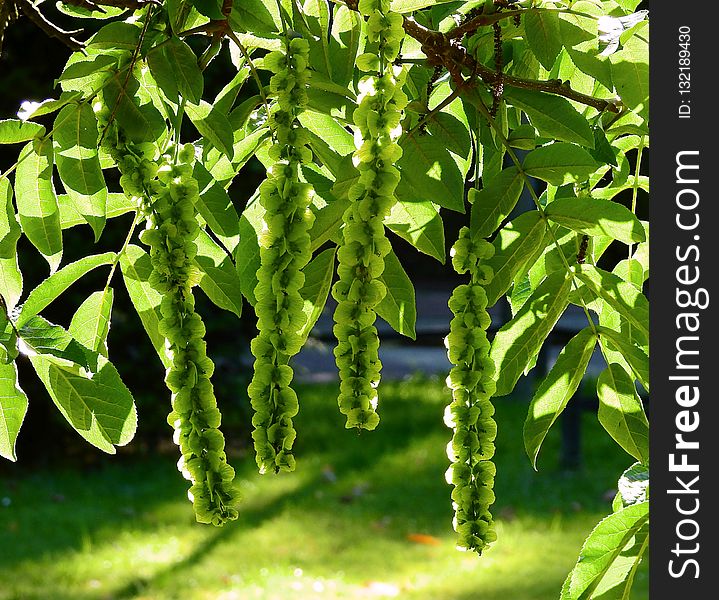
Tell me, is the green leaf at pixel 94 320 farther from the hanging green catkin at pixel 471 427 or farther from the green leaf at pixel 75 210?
the hanging green catkin at pixel 471 427

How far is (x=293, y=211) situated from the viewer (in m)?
0.65

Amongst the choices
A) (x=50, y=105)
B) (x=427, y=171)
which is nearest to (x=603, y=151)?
(x=427, y=171)

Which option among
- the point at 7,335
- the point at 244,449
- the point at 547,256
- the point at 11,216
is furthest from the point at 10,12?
the point at 244,449

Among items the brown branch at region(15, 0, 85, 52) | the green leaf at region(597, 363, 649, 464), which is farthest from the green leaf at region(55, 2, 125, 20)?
the green leaf at region(597, 363, 649, 464)

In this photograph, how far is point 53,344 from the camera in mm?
854

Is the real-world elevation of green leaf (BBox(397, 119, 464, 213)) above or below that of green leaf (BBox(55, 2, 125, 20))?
below

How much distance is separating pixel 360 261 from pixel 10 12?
473mm

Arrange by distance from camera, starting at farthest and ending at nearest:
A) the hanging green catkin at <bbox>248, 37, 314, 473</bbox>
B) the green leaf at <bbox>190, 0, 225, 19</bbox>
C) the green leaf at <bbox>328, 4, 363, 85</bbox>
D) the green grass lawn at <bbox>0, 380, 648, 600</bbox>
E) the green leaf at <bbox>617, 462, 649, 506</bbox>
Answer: the green grass lawn at <bbox>0, 380, 648, 600</bbox>, the green leaf at <bbox>617, 462, 649, 506</bbox>, the green leaf at <bbox>328, 4, 363, 85</bbox>, the green leaf at <bbox>190, 0, 225, 19</bbox>, the hanging green catkin at <bbox>248, 37, 314, 473</bbox>

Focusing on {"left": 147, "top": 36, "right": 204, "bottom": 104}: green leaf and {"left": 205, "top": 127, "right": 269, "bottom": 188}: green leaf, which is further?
{"left": 205, "top": 127, "right": 269, "bottom": 188}: green leaf

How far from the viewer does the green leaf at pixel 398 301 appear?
0.88 m

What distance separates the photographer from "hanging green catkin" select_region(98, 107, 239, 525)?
25.6 inches

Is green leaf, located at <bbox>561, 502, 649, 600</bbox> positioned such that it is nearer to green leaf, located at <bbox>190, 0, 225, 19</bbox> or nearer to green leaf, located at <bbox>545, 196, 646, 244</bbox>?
green leaf, located at <bbox>545, 196, 646, 244</bbox>

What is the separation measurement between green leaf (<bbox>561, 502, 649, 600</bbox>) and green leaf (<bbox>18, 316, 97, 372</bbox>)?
0.50 m

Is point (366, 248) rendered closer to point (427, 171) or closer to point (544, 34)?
point (427, 171)
